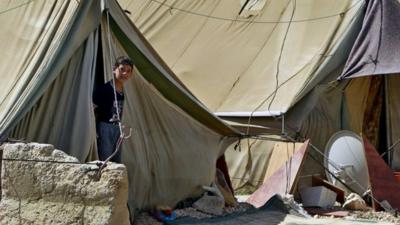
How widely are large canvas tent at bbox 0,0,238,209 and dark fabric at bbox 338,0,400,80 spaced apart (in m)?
3.09

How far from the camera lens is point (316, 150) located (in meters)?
10.2

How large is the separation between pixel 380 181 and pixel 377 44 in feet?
7.52

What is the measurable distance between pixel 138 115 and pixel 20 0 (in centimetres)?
166

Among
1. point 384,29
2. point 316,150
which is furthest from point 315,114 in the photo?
point 384,29

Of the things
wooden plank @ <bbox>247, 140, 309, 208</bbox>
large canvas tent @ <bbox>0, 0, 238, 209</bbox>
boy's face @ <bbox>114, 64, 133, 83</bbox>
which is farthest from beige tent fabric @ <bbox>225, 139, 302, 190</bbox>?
boy's face @ <bbox>114, 64, 133, 83</bbox>

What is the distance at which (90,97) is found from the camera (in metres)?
6.39

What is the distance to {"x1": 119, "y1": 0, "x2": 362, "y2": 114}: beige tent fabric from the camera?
10.7 metres

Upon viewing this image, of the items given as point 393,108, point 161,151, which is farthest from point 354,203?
point 161,151

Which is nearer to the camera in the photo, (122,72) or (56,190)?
(56,190)

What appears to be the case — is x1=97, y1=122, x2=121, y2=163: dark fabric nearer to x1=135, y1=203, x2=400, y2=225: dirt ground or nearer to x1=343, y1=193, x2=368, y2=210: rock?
x1=135, y1=203, x2=400, y2=225: dirt ground

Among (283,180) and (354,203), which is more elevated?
(283,180)

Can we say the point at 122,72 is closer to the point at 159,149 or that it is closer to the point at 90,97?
the point at 90,97

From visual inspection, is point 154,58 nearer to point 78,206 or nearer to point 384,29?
point 78,206

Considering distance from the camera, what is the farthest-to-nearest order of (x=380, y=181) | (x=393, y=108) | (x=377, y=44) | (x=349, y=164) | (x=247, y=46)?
1. (x=247, y=46)
2. (x=393, y=108)
3. (x=377, y=44)
4. (x=349, y=164)
5. (x=380, y=181)
